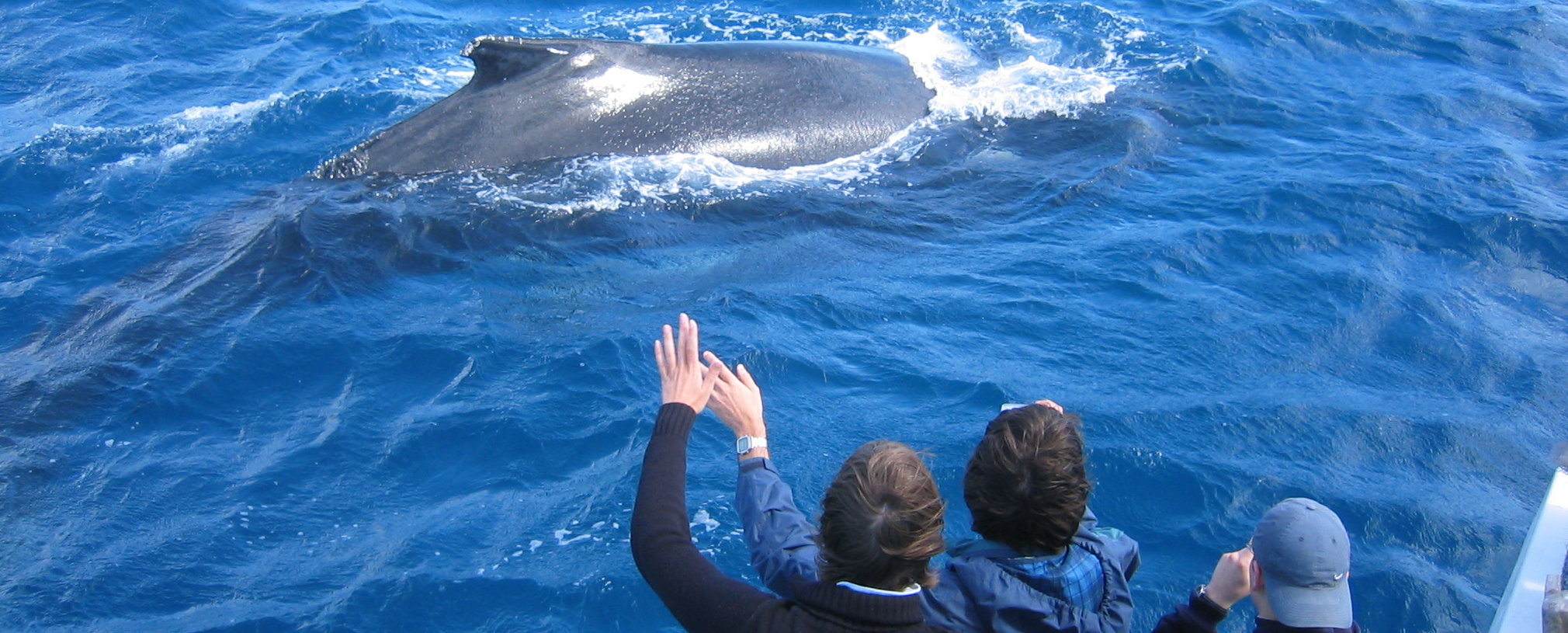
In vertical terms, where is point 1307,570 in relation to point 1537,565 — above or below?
above

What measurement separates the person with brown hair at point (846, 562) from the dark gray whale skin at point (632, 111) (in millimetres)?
6222

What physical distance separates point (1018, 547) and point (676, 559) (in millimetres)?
963

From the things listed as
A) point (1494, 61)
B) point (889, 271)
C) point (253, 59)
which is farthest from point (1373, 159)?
point (253, 59)

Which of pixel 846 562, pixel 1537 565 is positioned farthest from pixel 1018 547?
pixel 1537 565

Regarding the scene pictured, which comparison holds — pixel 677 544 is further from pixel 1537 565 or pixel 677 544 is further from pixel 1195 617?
pixel 1537 565

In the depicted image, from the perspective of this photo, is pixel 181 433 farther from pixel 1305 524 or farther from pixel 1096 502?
pixel 1305 524

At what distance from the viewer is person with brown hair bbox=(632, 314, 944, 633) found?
8.61 feet

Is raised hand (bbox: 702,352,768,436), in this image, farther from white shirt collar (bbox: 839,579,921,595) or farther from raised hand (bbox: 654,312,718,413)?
white shirt collar (bbox: 839,579,921,595)

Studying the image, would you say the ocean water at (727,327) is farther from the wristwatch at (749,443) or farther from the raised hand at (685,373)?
the raised hand at (685,373)

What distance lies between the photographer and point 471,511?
550 cm

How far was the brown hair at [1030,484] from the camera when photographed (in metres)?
3.08

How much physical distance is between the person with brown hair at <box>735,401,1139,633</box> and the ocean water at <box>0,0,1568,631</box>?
185 centimetres

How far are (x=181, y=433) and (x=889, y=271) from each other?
442cm

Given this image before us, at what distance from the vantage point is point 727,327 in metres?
7.12
